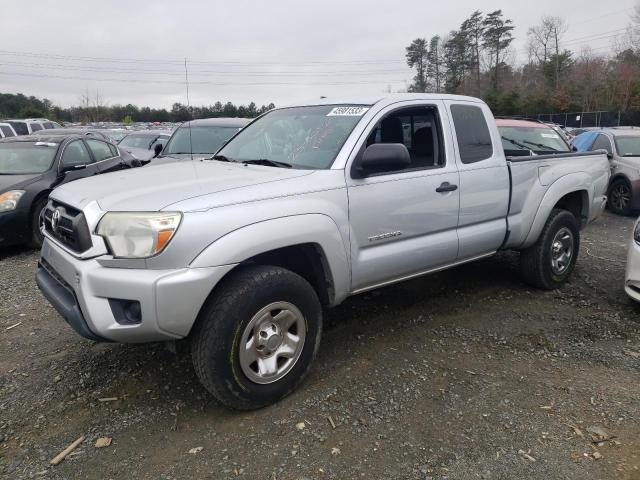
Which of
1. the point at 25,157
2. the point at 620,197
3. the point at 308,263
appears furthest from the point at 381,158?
the point at 620,197

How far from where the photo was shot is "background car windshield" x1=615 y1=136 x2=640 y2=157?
9.92m

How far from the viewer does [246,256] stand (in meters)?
2.71

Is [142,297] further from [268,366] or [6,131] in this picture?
[6,131]

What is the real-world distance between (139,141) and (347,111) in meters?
11.6

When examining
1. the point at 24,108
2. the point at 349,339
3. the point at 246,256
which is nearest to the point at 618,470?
the point at 349,339

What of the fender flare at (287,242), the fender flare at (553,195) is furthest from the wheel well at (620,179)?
the fender flare at (287,242)

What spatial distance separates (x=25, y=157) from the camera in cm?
726

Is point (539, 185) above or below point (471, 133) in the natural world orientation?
below

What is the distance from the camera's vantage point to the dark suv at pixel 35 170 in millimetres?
6363

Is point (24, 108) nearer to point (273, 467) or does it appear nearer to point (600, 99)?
point (600, 99)

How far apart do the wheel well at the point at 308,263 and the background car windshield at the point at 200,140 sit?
227 inches

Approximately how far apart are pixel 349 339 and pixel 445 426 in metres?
1.23

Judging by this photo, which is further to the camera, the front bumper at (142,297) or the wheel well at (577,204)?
the wheel well at (577,204)

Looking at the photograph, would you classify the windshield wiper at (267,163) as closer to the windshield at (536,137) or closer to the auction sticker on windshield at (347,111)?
the auction sticker on windshield at (347,111)
